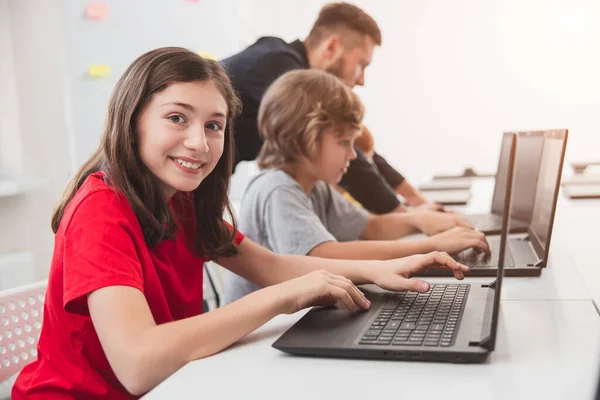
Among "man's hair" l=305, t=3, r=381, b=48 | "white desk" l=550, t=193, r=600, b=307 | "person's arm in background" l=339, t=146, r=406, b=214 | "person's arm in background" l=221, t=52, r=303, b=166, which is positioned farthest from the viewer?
"man's hair" l=305, t=3, r=381, b=48

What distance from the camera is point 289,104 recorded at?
1.55 meters

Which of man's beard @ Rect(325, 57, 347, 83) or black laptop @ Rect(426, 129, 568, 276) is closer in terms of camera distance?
black laptop @ Rect(426, 129, 568, 276)

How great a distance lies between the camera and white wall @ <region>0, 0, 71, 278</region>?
7.28 ft

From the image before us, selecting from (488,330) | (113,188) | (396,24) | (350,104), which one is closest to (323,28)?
(350,104)

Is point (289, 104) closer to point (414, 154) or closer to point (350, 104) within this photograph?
point (350, 104)

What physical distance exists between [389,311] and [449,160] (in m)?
3.30

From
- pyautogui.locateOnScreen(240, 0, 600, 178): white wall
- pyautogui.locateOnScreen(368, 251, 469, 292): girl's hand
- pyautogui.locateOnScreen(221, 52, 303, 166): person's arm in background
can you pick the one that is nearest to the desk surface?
pyautogui.locateOnScreen(368, 251, 469, 292): girl's hand

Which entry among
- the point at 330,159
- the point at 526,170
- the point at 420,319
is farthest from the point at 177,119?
the point at 526,170

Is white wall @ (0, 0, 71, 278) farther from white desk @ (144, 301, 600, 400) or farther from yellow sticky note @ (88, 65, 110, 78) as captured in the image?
white desk @ (144, 301, 600, 400)

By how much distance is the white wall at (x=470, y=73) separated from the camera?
3871 millimetres

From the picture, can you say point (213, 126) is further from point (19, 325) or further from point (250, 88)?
point (250, 88)

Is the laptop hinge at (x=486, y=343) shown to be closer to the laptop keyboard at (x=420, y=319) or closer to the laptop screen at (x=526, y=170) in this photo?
the laptop keyboard at (x=420, y=319)

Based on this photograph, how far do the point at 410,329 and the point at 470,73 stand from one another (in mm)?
3460

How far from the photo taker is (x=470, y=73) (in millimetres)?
3961
